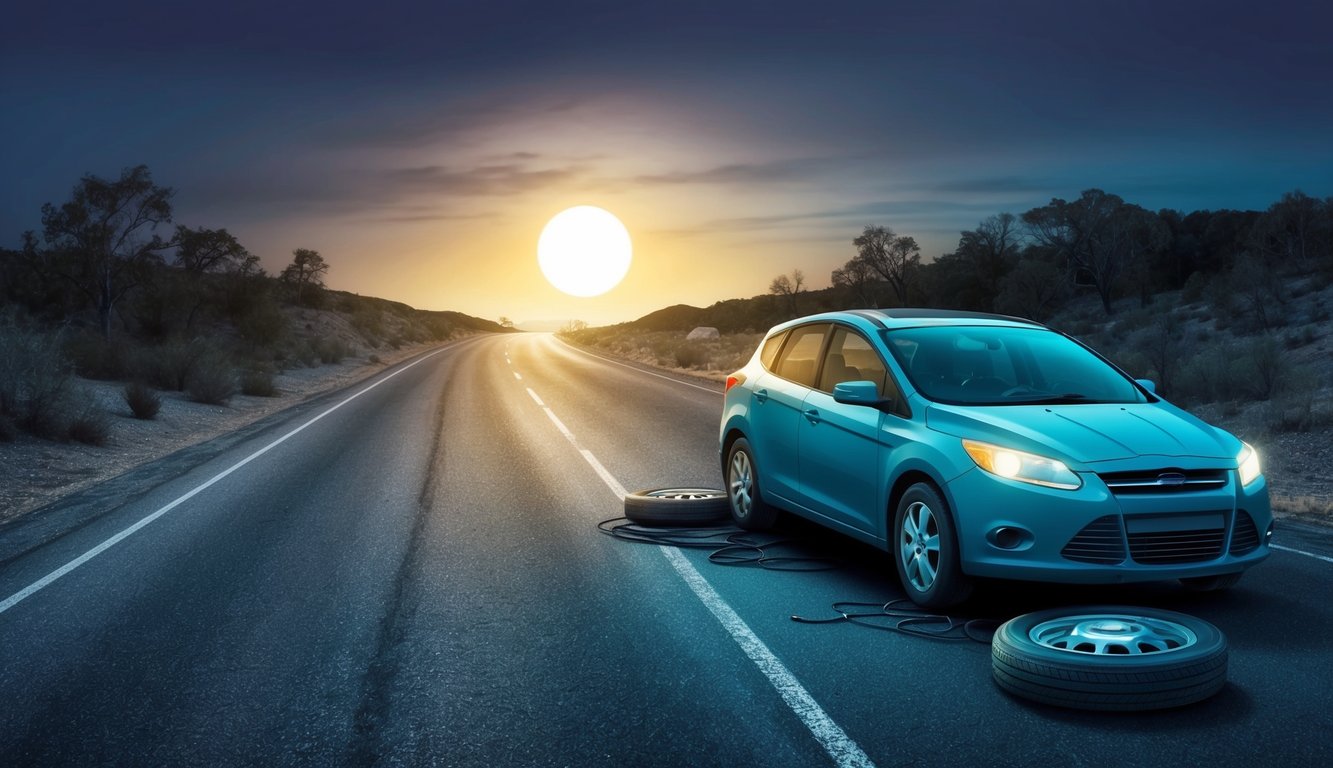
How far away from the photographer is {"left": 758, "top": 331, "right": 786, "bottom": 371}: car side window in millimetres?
8273

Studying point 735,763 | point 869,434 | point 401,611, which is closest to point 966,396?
point 869,434

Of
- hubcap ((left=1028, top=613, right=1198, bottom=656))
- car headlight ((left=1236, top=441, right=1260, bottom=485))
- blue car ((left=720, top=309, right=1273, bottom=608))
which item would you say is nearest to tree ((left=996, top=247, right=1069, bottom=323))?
blue car ((left=720, top=309, right=1273, bottom=608))

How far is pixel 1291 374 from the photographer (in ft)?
58.5

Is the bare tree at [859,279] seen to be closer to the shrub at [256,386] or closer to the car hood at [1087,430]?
the shrub at [256,386]

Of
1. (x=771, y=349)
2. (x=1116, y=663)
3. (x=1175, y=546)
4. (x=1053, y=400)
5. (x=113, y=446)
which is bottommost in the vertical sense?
(x=113, y=446)

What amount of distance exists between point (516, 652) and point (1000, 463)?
2708 millimetres

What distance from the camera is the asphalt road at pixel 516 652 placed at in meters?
4.13

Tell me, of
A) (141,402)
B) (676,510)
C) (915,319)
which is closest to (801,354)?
(915,319)

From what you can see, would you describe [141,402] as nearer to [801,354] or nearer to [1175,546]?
[801,354]

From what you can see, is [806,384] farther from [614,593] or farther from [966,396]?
[614,593]

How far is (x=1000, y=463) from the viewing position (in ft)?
17.9

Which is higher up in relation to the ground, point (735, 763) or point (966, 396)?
point (966, 396)

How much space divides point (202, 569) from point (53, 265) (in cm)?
4505

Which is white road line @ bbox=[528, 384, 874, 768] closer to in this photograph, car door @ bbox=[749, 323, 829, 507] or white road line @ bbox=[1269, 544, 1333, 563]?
car door @ bbox=[749, 323, 829, 507]
